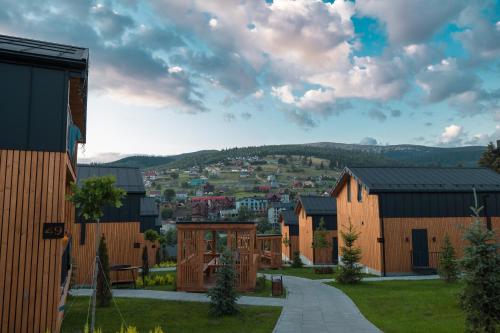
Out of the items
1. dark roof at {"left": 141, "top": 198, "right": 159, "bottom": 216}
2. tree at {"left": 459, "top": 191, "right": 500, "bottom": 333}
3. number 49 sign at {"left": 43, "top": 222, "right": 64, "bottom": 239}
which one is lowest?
tree at {"left": 459, "top": 191, "right": 500, "bottom": 333}

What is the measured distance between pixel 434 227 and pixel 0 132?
22367 mm

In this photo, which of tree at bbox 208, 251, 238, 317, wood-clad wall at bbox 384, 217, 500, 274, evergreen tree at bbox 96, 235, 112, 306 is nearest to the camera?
tree at bbox 208, 251, 238, 317

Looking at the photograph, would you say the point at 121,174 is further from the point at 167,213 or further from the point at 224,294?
the point at 167,213

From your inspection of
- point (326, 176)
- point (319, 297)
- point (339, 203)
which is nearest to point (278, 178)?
point (326, 176)

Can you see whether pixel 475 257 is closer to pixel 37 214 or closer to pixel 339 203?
pixel 37 214

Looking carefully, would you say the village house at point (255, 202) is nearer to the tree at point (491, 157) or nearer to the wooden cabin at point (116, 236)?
the tree at point (491, 157)

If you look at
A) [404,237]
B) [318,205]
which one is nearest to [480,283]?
[404,237]

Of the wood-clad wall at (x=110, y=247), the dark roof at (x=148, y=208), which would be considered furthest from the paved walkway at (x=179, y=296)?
the dark roof at (x=148, y=208)

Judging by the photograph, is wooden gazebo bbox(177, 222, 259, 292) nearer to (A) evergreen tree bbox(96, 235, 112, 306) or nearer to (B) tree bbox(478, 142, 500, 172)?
(A) evergreen tree bbox(96, 235, 112, 306)

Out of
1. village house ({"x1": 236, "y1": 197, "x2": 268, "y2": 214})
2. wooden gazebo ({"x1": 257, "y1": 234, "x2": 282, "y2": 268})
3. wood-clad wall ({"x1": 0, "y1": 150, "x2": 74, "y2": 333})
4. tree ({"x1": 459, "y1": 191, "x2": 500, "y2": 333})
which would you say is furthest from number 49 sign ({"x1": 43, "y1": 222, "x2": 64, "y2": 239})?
village house ({"x1": 236, "y1": 197, "x2": 268, "y2": 214})

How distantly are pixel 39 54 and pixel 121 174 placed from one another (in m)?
14.7

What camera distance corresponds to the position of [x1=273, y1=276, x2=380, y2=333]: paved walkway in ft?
33.9

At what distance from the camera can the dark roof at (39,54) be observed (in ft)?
30.2

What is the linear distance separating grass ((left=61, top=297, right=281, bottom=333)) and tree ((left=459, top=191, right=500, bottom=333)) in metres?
4.99
